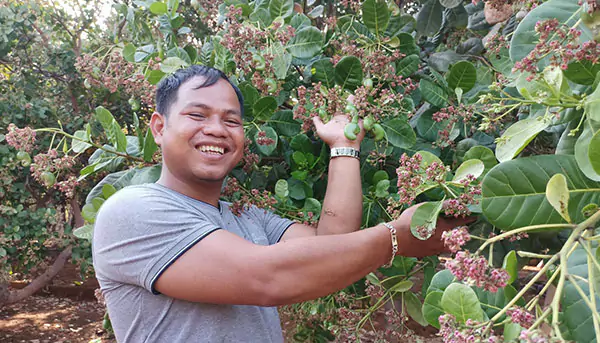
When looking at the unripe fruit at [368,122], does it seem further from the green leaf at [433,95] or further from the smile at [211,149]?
the smile at [211,149]

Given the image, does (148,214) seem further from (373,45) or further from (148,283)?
(373,45)

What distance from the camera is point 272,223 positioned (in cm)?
156

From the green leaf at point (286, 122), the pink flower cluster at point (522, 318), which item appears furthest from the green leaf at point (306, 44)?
the pink flower cluster at point (522, 318)

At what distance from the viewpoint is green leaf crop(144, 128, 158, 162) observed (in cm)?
145

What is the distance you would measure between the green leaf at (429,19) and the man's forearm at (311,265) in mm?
1262

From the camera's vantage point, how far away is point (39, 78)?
Result: 4711mm

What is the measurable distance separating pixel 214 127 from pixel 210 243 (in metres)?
0.35

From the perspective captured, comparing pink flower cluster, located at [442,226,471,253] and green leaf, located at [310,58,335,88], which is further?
green leaf, located at [310,58,335,88]

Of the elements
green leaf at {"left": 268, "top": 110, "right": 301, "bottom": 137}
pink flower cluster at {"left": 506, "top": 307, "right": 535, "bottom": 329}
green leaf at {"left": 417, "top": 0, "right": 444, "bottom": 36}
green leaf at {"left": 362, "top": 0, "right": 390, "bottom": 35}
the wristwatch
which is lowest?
pink flower cluster at {"left": 506, "top": 307, "right": 535, "bottom": 329}

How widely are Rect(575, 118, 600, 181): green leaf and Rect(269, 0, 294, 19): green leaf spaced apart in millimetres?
1030

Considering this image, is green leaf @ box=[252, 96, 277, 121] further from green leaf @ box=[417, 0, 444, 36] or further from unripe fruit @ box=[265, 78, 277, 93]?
green leaf @ box=[417, 0, 444, 36]

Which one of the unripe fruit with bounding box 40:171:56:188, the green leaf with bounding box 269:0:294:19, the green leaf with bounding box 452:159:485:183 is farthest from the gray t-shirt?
the green leaf with bounding box 269:0:294:19

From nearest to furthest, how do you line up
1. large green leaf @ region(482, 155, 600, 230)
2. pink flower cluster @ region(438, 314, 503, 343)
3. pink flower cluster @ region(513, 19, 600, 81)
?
1. pink flower cluster @ region(438, 314, 503, 343)
2. pink flower cluster @ region(513, 19, 600, 81)
3. large green leaf @ region(482, 155, 600, 230)

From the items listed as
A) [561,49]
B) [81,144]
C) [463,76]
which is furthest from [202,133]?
[561,49]
